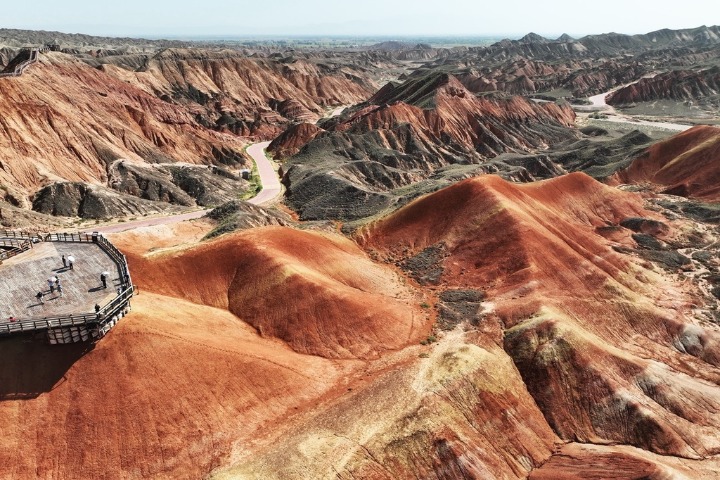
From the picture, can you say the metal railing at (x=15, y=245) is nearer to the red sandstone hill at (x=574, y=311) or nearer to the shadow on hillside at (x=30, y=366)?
the shadow on hillside at (x=30, y=366)

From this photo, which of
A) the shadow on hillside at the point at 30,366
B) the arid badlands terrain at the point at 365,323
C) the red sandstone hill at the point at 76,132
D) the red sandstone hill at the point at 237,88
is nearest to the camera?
the shadow on hillside at the point at 30,366

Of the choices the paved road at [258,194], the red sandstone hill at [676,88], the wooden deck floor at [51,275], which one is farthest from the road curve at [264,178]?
the red sandstone hill at [676,88]

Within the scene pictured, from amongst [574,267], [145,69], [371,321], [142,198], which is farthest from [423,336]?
[145,69]

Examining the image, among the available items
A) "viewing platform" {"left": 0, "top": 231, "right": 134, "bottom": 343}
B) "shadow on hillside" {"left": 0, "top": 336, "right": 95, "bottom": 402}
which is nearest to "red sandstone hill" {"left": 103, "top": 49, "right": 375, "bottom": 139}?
"viewing platform" {"left": 0, "top": 231, "right": 134, "bottom": 343}

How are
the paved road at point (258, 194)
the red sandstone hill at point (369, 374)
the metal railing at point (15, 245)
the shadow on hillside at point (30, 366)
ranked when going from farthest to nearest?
the paved road at point (258, 194) → the metal railing at point (15, 245) → the red sandstone hill at point (369, 374) → the shadow on hillside at point (30, 366)

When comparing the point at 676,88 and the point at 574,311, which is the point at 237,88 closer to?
the point at 574,311
